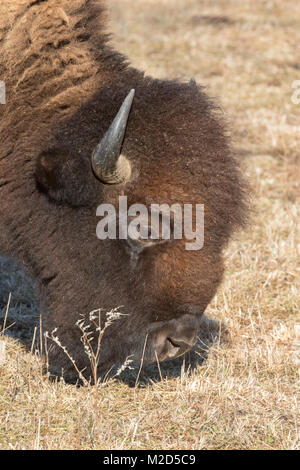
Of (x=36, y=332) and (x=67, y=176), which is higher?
(x=67, y=176)

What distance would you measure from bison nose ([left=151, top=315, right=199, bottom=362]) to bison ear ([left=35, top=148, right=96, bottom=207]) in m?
0.91

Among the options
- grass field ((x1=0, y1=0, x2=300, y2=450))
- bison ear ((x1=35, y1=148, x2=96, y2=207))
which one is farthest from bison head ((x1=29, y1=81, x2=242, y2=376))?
grass field ((x1=0, y1=0, x2=300, y2=450))

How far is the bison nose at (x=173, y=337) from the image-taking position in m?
3.92

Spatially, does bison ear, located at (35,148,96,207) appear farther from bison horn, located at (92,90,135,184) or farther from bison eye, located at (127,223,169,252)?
bison eye, located at (127,223,169,252)

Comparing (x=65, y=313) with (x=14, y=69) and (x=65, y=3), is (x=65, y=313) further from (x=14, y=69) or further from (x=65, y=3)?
(x=65, y=3)

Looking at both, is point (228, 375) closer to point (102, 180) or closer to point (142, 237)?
point (142, 237)

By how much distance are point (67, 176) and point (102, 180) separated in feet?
0.69

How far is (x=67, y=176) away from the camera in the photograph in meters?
3.79

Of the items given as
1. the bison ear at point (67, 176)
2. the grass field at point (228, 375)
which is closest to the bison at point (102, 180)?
the bison ear at point (67, 176)

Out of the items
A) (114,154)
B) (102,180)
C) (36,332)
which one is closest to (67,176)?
(102,180)

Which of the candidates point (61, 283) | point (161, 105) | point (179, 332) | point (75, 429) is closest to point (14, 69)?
point (161, 105)

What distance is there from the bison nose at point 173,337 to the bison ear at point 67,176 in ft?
2.98

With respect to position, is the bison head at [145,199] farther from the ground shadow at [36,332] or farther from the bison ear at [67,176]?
the ground shadow at [36,332]

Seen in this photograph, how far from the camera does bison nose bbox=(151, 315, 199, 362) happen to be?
12.8 feet
